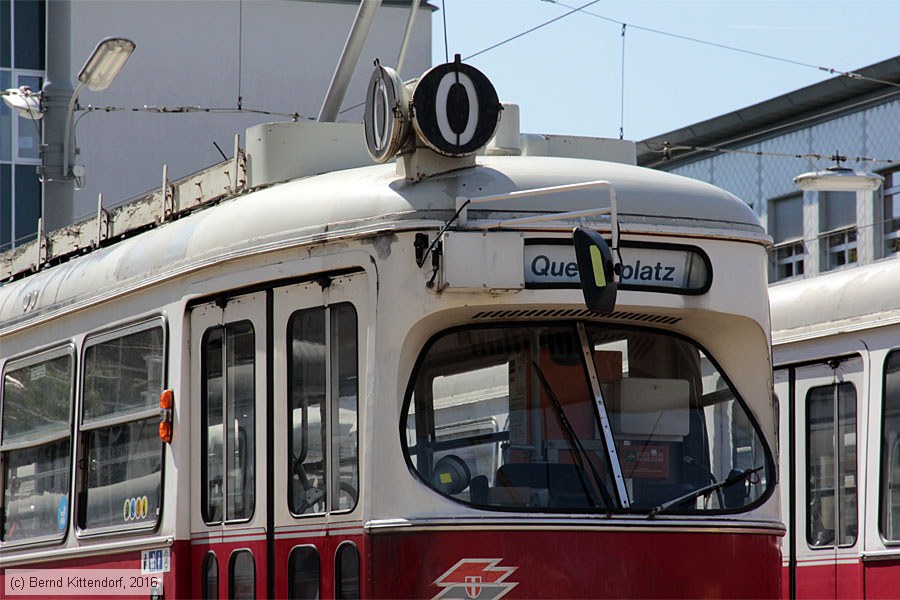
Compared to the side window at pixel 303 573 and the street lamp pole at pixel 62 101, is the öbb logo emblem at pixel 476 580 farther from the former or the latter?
the street lamp pole at pixel 62 101

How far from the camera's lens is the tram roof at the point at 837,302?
9.23 m

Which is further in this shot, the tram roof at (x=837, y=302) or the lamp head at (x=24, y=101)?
the lamp head at (x=24, y=101)

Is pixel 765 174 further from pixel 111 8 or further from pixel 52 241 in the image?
pixel 52 241

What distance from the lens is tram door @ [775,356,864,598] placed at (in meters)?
9.21

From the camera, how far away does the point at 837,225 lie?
103 feet

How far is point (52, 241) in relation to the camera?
381 inches

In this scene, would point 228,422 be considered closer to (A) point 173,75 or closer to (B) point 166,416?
(B) point 166,416

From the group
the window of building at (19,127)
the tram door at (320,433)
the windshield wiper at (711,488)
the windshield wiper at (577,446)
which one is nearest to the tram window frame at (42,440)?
the tram door at (320,433)


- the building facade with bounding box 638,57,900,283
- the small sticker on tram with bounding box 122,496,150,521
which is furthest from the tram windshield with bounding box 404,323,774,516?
the building facade with bounding box 638,57,900,283

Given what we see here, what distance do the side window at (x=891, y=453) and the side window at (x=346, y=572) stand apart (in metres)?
3.86

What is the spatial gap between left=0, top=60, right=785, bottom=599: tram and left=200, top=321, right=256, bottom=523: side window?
1cm

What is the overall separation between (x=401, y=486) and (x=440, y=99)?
165 centimetres

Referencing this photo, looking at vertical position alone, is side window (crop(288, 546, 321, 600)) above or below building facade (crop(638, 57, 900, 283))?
below

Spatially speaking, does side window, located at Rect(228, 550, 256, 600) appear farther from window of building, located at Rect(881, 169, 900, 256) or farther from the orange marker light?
window of building, located at Rect(881, 169, 900, 256)
